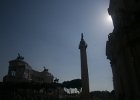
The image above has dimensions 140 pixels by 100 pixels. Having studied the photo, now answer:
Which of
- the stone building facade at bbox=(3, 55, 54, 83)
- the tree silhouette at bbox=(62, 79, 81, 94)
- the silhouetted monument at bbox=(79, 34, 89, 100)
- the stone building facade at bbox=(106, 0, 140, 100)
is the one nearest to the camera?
the stone building facade at bbox=(106, 0, 140, 100)

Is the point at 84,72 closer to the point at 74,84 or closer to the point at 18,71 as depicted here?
the point at 74,84

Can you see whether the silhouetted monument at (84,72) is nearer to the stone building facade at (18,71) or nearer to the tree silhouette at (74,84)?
the tree silhouette at (74,84)

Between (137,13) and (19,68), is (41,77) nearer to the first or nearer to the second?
(19,68)

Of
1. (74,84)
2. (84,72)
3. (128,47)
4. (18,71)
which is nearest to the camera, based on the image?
(128,47)

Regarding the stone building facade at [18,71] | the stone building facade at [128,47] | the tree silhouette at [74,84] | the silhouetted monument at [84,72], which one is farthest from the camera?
the stone building facade at [18,71]

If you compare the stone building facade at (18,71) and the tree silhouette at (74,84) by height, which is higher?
the stone building facade at (18,71)

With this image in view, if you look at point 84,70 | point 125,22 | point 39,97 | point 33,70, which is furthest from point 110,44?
point 33,70

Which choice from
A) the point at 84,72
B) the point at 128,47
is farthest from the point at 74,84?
the point at 128,47

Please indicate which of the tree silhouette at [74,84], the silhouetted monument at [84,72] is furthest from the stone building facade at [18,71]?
the silhouetted monument at [84,72]

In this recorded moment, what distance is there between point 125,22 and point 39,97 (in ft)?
77.9

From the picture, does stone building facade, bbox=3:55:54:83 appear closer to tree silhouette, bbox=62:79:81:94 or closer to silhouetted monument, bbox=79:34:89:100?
tree silhouette, bbox=62:79:81:94

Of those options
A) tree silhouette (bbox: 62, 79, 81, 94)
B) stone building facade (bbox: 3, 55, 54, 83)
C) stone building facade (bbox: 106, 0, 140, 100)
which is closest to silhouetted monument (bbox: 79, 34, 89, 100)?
tree silhouette (bbox: 62, 79, 81, 94)

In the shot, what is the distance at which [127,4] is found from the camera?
15.0m

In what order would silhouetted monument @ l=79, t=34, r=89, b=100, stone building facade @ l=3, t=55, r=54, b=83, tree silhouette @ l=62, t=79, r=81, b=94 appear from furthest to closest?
1. stone building facade @ l=3, t=55, r=54, b=83
2. tree silhouette @ l=62, t=79, r=81, b=94
3. silhouetted monument @ l=79, t=34, r=89, b=100
